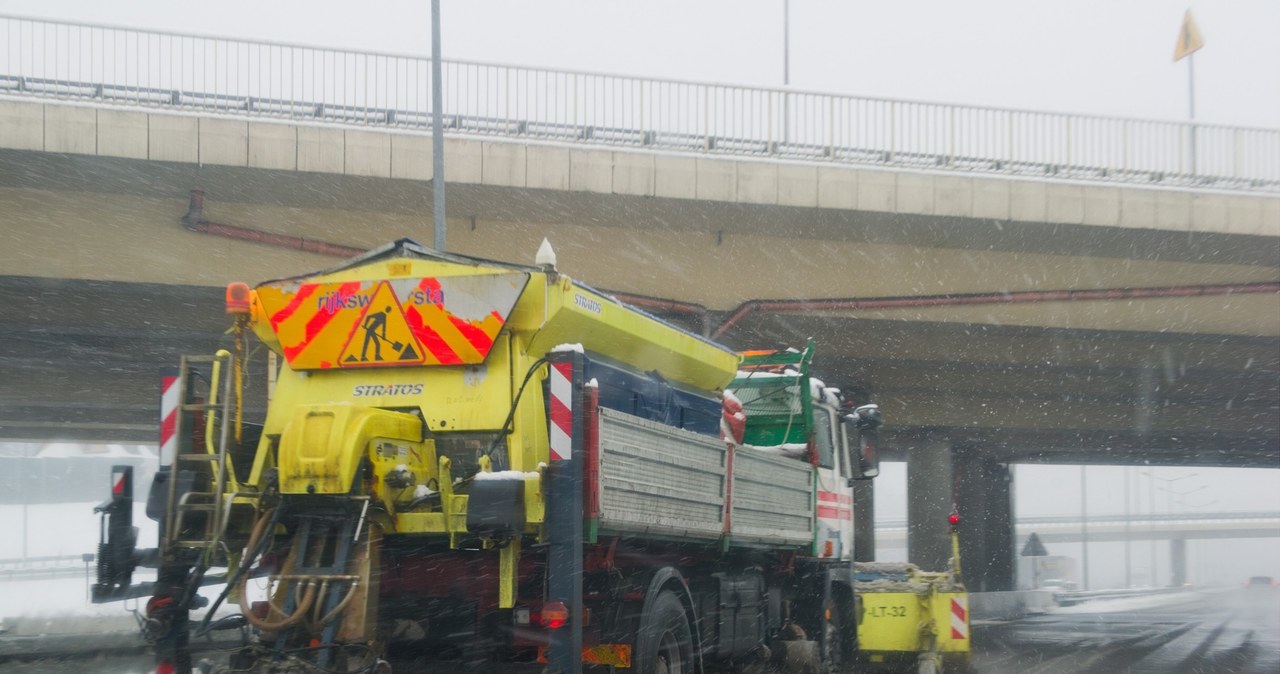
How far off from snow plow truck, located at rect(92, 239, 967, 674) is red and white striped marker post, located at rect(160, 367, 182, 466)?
0.06 feet

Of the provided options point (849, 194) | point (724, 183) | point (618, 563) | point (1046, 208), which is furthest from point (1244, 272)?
point (618, 563)

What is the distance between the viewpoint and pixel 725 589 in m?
9.32

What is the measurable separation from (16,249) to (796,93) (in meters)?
11.0

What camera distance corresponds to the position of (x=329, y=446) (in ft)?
21.2

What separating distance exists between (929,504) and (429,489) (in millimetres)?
26333

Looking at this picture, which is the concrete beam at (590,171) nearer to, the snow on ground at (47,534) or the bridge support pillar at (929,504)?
the bridge support pillar at (929,504)

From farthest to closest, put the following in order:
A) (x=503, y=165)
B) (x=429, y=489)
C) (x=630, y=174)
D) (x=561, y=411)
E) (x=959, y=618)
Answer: (x=630, y=174) < (x=503, y=165) < (x=959, y=618) < (x=429, y=489) < (x=561, y=411)

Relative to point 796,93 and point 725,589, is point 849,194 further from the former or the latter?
point 725,589

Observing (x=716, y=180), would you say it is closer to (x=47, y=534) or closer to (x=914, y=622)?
(x=914, y=622)

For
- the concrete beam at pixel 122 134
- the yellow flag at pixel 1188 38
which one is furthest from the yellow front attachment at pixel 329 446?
the yellow flag at pixel 1188 38

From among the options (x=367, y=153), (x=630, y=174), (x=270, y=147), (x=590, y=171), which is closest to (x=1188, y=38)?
(x=630, y=174)

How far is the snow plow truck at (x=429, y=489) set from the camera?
6520mm

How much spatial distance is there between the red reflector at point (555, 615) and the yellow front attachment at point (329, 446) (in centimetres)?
101

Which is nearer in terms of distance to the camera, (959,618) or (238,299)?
(238,299)
